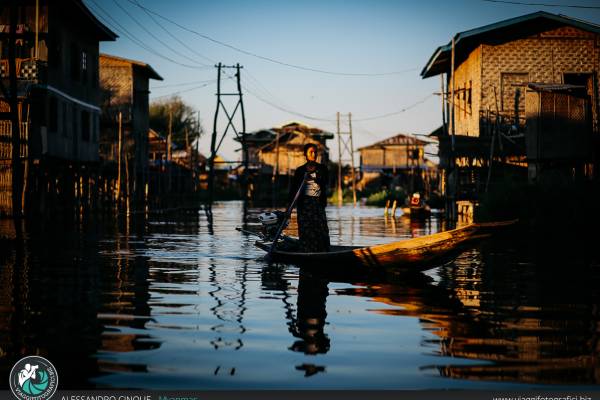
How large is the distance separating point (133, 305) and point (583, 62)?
90.2 ft

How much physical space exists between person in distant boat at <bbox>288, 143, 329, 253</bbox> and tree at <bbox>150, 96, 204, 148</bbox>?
59858 mm

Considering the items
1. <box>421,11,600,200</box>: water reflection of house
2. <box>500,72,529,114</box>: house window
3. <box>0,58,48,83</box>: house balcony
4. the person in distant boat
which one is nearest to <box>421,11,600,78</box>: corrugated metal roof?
<box>421,11,600,200</box>: water reflection of house

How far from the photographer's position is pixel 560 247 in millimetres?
17219

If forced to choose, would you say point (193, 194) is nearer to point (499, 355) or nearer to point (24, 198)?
point (24, 198)

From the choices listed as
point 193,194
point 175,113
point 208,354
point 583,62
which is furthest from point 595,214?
point 175,113

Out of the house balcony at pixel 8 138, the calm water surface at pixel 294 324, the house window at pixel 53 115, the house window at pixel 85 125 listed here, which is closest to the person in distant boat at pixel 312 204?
the calm water surface at pixel 294 324

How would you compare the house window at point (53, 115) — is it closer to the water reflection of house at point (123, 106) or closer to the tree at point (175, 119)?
the water reflection of house at point (123, 106)

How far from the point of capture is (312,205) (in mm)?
11852

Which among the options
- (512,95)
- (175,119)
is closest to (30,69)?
Result: (512,95)

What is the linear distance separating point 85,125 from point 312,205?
23501mm

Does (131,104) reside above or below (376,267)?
above

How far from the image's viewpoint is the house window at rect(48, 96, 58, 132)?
28375 millimetres

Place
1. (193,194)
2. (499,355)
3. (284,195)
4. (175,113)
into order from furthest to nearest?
(175,113)
(284,195)
(193,194)
(499,355)

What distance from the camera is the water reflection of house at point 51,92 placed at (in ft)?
86.8
